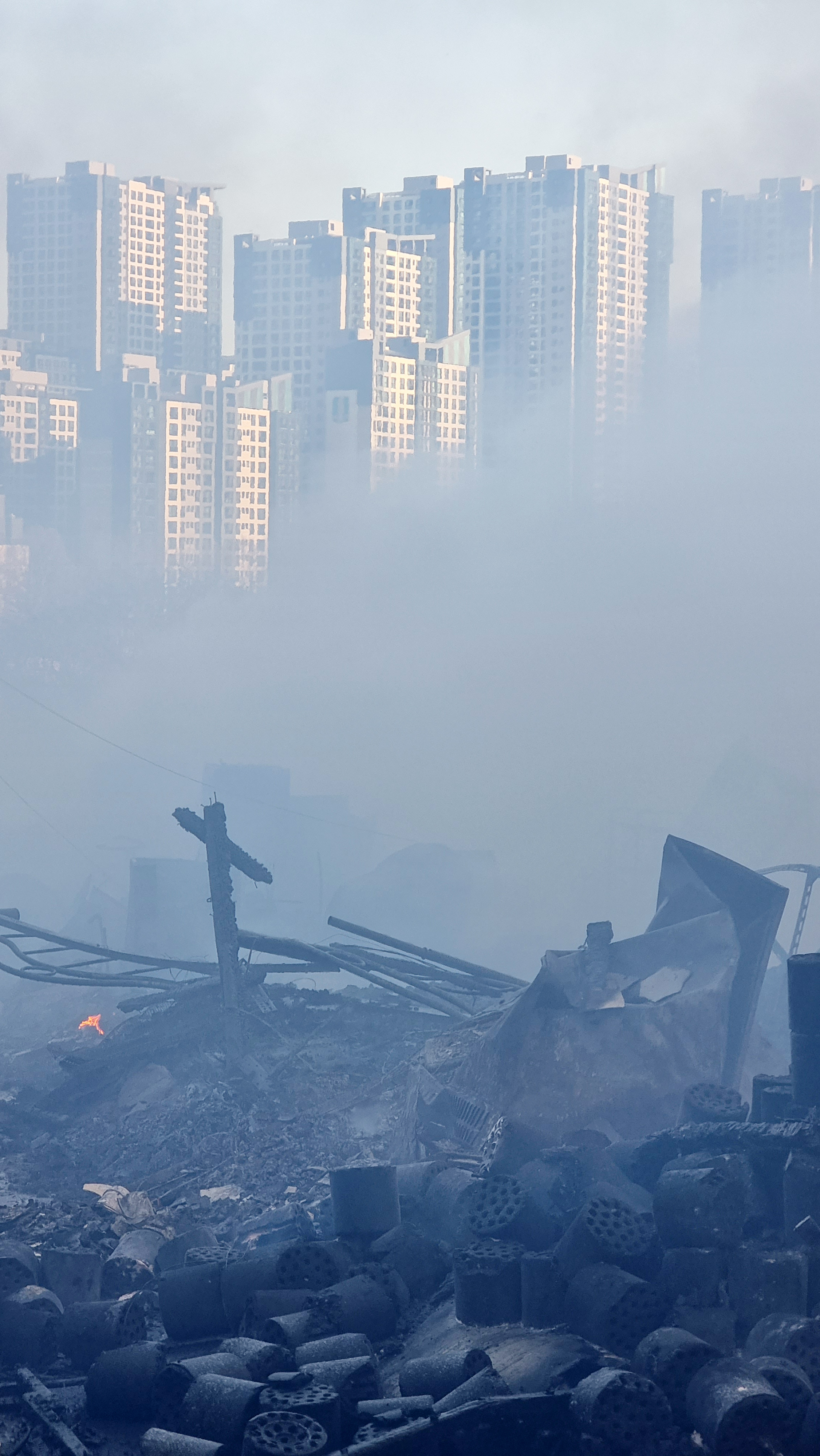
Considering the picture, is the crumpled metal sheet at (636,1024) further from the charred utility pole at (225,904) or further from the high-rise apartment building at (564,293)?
the high-rise apartment building at (564,293)

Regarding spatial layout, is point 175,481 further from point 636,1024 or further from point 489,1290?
point 489,1290

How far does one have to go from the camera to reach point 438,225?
70000 mm

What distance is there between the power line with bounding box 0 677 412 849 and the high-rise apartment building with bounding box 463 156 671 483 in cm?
2622

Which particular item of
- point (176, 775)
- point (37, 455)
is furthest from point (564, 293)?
point (176, 775)

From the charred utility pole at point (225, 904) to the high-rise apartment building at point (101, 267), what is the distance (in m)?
66.8

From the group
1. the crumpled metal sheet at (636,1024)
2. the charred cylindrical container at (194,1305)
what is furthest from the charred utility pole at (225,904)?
the charred cylindrical container at (194,1305)

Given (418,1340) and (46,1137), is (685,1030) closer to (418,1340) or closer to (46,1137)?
(418,1340)

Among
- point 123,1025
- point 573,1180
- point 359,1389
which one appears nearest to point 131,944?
point 123,1025

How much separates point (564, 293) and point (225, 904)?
5815 centimetres

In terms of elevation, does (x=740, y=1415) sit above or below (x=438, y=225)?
below

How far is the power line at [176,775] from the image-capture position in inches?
1241

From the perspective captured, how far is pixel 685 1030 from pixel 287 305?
222ft

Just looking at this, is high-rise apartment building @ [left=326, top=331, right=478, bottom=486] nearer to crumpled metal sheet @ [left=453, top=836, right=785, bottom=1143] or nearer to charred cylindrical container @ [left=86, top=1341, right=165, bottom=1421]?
crumpled metal sheet @ [left=453, top=836, right=785, bottom=1143]

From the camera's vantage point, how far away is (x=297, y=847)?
30906 mm
